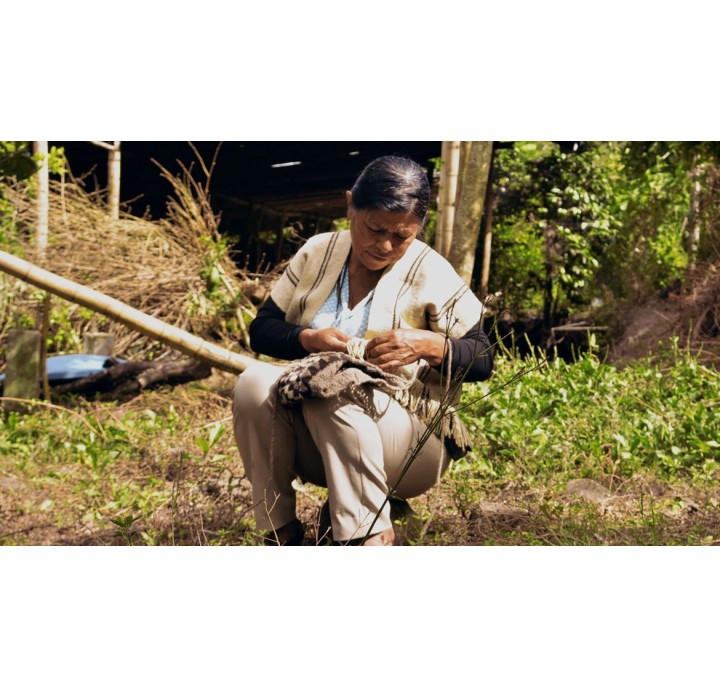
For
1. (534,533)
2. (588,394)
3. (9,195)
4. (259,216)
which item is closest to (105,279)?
(9,195)

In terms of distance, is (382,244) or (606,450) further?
(606,450)

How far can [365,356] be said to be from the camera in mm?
2432

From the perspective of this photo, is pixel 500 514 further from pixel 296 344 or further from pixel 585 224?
pixel 585 224

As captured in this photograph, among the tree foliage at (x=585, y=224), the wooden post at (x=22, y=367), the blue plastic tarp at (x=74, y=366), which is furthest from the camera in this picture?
the tree foliage at (x=585, y=224)

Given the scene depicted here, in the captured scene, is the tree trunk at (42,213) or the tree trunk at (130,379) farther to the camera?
the tree trunk at (42,213)

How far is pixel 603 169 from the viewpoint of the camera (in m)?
7.57

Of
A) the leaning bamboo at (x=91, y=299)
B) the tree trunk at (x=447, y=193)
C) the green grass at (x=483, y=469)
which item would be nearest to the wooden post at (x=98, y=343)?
the green grass at (x=483, y=469)

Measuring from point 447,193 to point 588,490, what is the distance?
6.73ft

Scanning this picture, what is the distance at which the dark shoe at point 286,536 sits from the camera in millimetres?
2447

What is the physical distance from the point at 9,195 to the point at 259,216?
2090mm

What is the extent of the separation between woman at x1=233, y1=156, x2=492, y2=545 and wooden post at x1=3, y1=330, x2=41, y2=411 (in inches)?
106

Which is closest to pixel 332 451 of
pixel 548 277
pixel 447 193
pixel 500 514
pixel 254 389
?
pixel 254 389

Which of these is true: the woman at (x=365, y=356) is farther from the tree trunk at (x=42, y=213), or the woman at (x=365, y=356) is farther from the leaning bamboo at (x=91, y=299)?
the tree trunk at (x=42, y=213)

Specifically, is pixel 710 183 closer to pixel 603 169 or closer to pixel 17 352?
pixel 603 169
